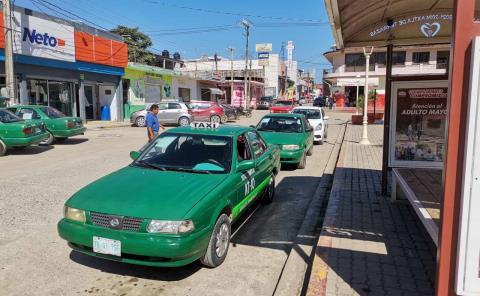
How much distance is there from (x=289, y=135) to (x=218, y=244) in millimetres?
6841

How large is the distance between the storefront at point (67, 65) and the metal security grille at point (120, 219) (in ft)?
→ 61.0

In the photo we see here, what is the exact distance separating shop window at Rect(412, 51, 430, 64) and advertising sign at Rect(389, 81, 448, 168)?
5445cm

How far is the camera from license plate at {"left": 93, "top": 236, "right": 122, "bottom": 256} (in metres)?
3.93

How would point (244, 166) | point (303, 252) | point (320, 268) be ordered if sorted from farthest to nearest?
point (244, 166), point (303, 252), point (320, 268)

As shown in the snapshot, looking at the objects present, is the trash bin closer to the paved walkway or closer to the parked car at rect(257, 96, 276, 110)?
the paved walkway

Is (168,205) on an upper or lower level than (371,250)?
upper

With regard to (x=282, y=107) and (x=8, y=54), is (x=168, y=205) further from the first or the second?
(x=282, y=107)

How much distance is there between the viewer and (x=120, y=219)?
156 inches

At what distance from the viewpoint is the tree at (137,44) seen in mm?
56812

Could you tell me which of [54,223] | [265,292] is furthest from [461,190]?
[54,223]

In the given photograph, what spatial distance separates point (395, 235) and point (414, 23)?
3.22 meters

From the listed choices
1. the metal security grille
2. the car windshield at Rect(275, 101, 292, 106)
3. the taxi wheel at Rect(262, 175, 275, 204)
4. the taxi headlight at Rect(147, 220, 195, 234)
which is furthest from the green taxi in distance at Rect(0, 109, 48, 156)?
the car windshield at Rect(275, 101, 292, 106)

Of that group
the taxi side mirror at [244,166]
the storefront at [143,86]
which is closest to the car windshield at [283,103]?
the storefront at [143,86]

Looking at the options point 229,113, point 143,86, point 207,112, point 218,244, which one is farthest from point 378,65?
point 218,244
